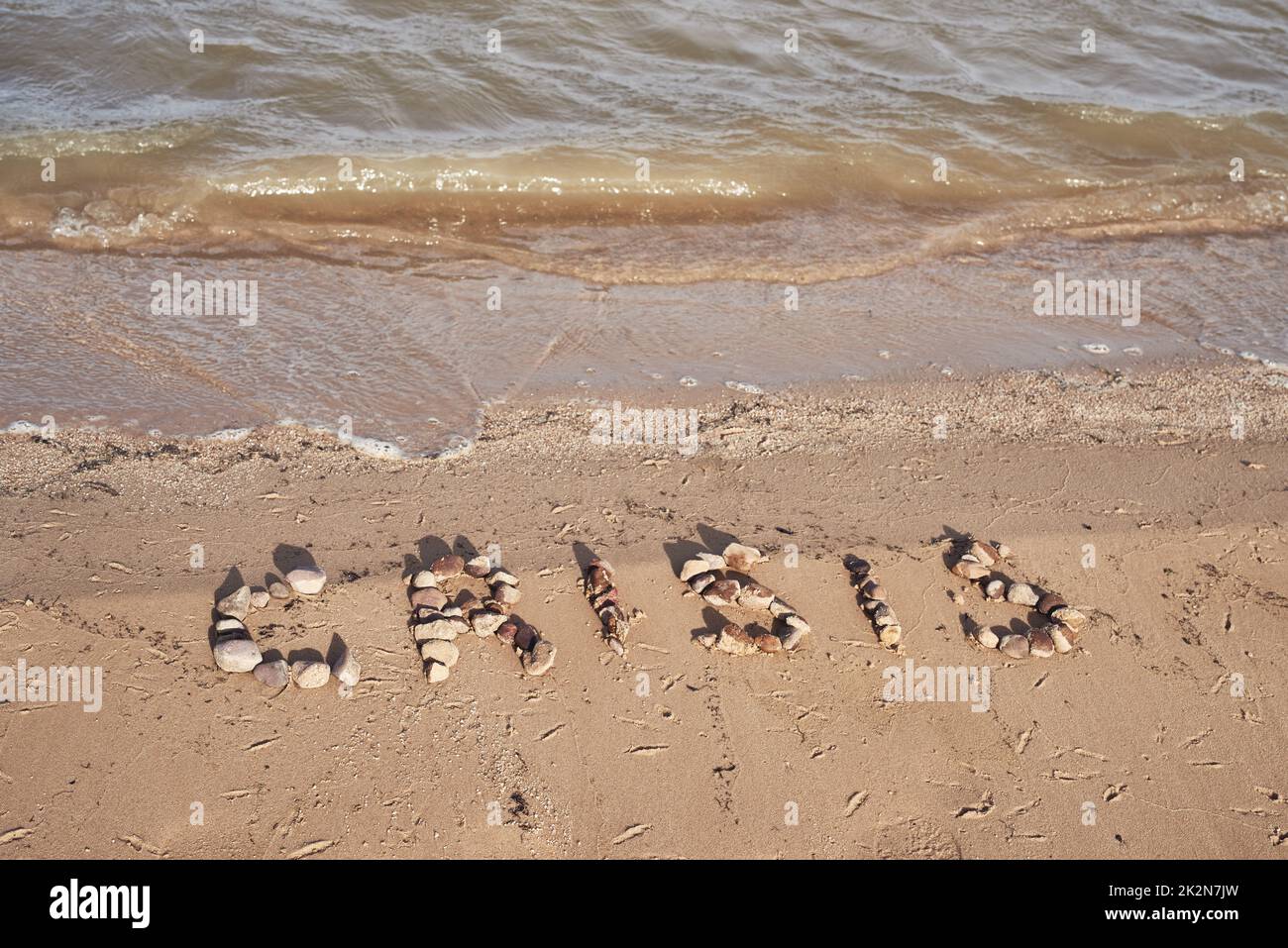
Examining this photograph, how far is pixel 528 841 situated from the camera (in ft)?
9.34

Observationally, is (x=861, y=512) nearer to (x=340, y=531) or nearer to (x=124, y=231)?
(x=340, y=531)

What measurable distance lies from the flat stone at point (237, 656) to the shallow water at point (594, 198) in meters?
1.48

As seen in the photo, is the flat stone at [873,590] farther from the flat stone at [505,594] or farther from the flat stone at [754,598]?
the flat stone at [505,594]

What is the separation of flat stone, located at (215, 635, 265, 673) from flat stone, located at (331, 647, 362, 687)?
247 mm

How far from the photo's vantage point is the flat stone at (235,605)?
11.1 ft

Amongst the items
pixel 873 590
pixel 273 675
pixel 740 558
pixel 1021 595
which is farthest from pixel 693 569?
pixel 273 675

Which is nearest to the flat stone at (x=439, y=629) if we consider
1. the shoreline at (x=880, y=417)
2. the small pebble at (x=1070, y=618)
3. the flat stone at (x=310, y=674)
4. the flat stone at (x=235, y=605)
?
the flat stone at (x=310, y=674)

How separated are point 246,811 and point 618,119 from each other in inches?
287

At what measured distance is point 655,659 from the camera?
344cm

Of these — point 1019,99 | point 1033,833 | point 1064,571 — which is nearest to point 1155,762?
point 1033,833

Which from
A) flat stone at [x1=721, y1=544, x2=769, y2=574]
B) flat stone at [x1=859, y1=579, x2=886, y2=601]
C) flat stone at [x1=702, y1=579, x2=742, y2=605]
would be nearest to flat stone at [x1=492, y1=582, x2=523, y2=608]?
flat stone at [x1=702, y1=579, x2=742, y2=605]

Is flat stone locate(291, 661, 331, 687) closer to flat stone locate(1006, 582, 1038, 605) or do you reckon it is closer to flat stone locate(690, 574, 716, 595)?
flat stone locate(690, 574, 716, 595)

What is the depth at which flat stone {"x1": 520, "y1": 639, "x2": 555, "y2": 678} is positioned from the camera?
131 inches
